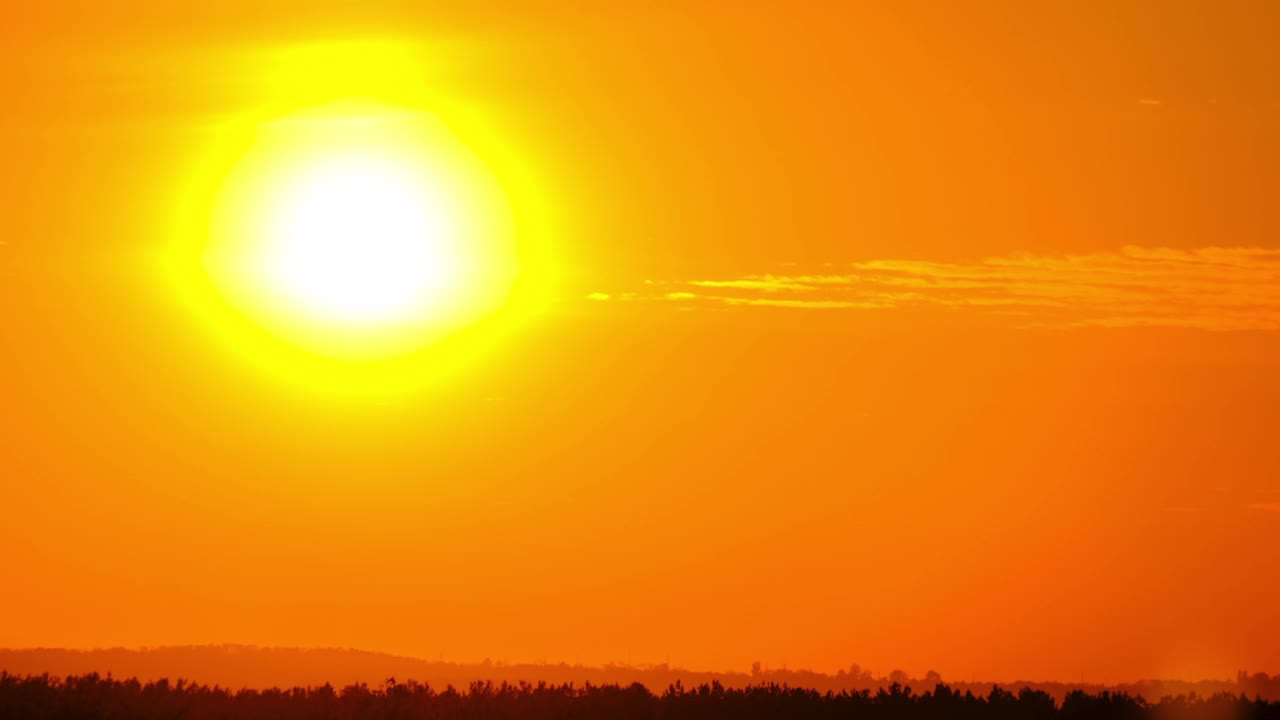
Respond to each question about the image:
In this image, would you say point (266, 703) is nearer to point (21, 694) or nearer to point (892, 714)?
point (21, 694)

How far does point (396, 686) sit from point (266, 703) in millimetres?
2436

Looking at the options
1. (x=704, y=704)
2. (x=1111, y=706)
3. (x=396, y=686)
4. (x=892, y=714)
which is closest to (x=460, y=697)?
(x=396, y=686)

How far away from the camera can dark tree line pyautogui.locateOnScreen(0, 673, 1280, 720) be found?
4166cm

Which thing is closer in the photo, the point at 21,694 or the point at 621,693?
the point at 21,694

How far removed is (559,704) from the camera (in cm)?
4319

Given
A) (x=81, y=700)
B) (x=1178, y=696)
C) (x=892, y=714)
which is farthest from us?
(x=1178, y=696)

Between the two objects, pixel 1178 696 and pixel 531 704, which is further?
pixel 1178 696

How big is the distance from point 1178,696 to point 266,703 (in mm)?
16354

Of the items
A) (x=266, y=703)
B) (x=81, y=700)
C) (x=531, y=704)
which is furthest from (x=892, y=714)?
(x=81, y=700)

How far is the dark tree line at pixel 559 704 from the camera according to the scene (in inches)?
1640

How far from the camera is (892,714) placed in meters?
43.9

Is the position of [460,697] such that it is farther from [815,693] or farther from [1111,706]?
[1111,706]

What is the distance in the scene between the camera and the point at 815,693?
150 ft

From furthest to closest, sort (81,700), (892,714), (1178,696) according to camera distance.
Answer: (1178,696), (892,714), (81,700)
